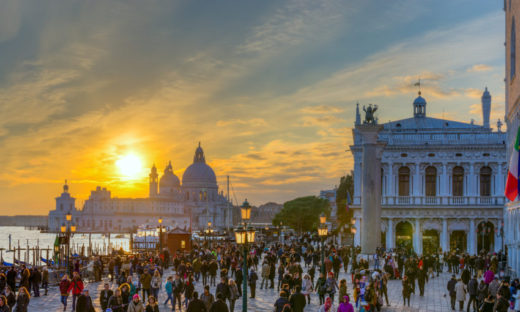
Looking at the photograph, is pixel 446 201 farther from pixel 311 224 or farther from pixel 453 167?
pixel 311 224

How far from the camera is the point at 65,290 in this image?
1923 centimetres

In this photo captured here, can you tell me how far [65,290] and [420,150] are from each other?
3602cm

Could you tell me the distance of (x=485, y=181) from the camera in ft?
163

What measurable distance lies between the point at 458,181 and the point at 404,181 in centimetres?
400

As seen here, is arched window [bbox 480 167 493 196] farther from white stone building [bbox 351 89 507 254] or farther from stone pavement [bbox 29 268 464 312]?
stone pavement [bbox 29 268 464 312]

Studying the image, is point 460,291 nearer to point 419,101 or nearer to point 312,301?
point 312,301

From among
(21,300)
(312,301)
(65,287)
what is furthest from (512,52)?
(21,300)

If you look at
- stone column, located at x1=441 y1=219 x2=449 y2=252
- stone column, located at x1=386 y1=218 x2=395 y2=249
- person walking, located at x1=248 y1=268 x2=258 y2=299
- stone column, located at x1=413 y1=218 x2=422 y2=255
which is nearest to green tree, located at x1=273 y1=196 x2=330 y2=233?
stone column, located at x1=386 y1=218 x2=395 y2=249

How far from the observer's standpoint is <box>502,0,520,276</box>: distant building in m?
26.7

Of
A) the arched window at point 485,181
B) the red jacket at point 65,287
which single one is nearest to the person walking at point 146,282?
the red jacket at point 65,287

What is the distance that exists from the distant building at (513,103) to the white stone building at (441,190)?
1779cm

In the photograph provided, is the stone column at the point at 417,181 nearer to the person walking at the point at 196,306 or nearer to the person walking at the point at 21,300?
the person walking at the point at 196,306

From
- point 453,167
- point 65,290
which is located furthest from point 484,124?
point 65,290

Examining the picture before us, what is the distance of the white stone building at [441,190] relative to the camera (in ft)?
160
